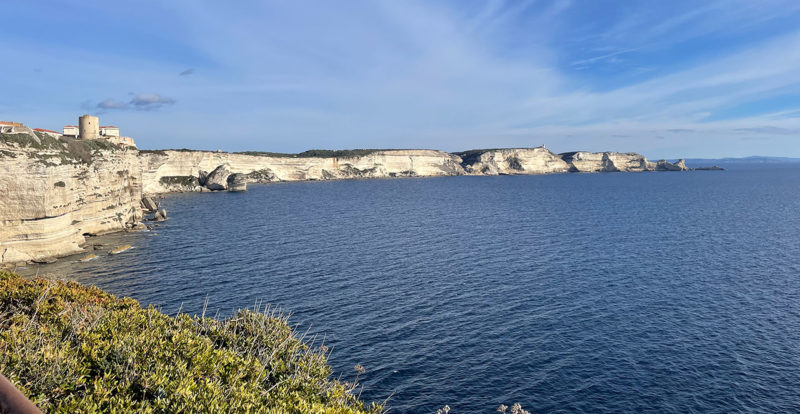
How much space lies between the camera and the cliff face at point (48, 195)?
47.2m

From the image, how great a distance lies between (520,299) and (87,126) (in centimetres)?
7584

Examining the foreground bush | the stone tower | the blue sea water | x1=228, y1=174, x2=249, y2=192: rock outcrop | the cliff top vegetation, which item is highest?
the stone tower

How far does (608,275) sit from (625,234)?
25807 mm

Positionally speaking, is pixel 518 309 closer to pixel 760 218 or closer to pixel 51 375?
pixel 51 375

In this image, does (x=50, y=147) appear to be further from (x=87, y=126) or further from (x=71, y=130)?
(x=71, y=130)

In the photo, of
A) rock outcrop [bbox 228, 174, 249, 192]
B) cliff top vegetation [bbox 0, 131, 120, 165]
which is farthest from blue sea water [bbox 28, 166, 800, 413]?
rock outcrop [bbox 228, 174, 249, 192]

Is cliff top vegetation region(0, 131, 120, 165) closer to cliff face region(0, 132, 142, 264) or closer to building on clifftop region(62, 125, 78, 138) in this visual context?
cliff face region(0, 132, 142, 264)

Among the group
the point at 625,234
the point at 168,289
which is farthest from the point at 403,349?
the point at 625,234

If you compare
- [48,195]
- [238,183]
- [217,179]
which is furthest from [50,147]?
[217,179]

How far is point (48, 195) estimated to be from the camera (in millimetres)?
49875

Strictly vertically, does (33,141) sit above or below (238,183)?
above

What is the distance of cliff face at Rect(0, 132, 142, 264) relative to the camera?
4716 cm

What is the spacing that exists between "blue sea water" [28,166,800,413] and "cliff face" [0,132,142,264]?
486 centimetres

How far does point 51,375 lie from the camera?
Answer: 11.0 m
